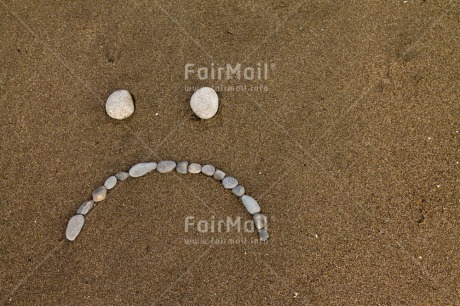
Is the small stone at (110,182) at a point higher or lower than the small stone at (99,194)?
higher

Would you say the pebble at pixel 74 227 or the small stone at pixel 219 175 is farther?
the small stone at pixel 219 175

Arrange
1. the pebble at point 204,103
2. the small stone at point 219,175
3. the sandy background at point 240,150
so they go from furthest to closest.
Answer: the pebble at point 204,103, the small stone at point 219,175, the sandy background at point 240,150

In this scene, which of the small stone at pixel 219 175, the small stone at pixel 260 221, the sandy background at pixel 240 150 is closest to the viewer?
the sandy background at pixel 240 150

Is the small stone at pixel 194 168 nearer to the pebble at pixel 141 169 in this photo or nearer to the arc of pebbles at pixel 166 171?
the arc of pebbles at pixel 166 171

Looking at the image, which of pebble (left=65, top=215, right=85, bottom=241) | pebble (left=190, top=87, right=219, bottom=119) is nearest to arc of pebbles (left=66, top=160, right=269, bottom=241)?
pebble (left=65, top=215, right=85, bottom=241)

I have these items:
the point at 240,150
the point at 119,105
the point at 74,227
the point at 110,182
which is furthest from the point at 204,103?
the point at 74,227

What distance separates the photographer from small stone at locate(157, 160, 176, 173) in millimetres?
3652

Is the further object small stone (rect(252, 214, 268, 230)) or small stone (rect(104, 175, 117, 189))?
small stone (rect(104, 175, 117, 189))

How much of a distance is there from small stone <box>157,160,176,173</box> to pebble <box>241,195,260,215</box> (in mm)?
665

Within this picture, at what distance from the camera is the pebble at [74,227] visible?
3508mm

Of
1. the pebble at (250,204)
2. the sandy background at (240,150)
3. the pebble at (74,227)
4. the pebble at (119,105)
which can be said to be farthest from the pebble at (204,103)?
the pebble at (74,227)

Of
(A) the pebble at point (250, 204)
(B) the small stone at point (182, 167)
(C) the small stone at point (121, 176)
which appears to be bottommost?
(A) the pebble at point (250, 204)

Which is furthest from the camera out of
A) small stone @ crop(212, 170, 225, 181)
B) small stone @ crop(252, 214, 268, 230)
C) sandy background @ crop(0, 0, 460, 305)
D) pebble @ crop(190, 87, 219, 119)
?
pebble @ crop(190, 87, 219, 119)

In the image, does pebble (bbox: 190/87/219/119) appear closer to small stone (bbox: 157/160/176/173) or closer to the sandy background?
the sandy background
